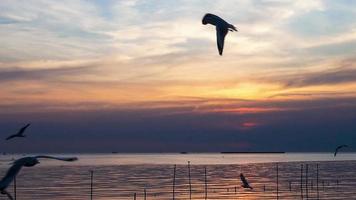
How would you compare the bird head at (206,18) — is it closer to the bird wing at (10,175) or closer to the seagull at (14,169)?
the seagull at (14,169)

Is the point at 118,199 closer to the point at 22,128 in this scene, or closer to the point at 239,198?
the point at 239,198

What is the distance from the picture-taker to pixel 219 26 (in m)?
13.9

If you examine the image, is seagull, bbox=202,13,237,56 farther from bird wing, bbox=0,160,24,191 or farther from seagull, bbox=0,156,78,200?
bird wing, bbox=0,160,24,191

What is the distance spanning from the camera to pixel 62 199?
183ft

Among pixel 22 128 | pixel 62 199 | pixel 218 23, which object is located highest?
pixel 218 23

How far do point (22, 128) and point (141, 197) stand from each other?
36.9m

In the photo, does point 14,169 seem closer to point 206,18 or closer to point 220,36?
point 206,18

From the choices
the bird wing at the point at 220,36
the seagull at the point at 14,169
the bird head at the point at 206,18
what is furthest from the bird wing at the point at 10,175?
the bird wing at the point at 220,36

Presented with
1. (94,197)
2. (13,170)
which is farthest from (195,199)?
(13,170)

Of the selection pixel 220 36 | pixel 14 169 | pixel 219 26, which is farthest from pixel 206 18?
pixel 14 169

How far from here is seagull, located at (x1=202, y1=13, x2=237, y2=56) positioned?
Result: 13.4m

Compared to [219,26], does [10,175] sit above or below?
below

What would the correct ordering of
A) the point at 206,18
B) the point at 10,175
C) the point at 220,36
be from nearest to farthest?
the point at 220,36
the point at 206,18
the point at 10,175

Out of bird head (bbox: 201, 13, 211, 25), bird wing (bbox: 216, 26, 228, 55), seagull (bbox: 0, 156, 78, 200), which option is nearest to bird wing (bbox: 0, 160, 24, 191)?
seagull (bbox: 0, 156, 78, 200)
